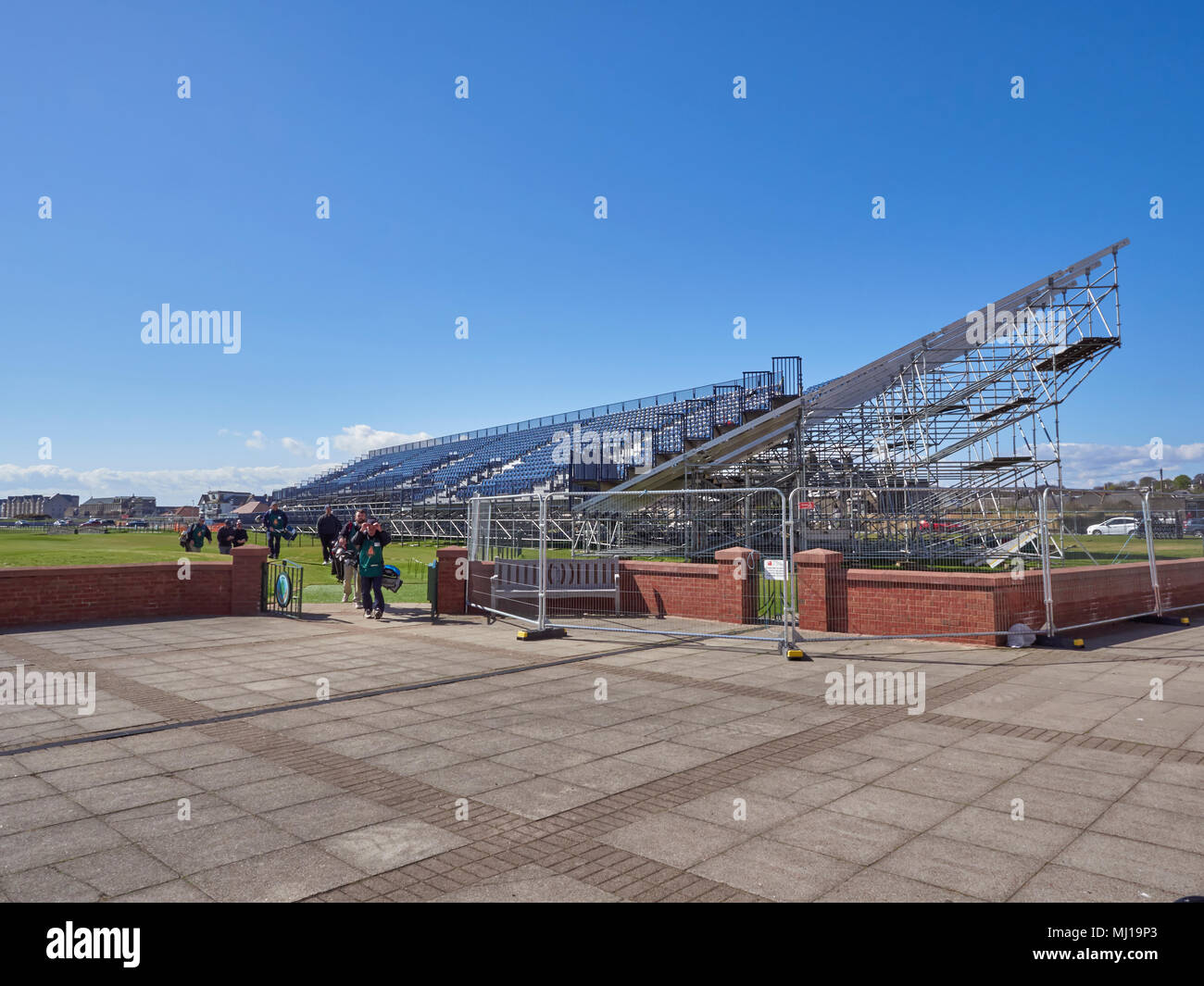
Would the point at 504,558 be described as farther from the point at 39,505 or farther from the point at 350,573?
the point at 39,505

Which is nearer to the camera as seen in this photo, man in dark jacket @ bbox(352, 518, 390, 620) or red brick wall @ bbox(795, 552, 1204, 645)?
red brick wall @ bbox(795, 552, 1204, 645)

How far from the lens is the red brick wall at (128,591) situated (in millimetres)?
13227

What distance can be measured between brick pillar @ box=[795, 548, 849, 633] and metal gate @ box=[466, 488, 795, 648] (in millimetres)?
872

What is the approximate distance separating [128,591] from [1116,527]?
17.5m

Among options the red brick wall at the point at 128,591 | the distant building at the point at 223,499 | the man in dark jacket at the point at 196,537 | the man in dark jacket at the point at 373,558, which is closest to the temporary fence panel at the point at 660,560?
the man in dark jacket at the point at 373,558

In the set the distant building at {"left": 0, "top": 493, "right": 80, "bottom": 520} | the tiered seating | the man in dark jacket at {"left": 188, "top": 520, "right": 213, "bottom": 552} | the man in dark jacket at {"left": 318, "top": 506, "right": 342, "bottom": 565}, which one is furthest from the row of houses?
the man in dark jacket at {"left": 318, "top": 506, "right": 342, "bottom": 565}

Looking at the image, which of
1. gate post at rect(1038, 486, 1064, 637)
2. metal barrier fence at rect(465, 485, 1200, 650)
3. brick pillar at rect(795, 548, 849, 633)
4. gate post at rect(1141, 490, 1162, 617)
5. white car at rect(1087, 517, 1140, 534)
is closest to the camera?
gate post at rect(1038, 486, 1064, 637)

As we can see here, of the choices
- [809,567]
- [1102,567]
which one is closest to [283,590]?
[809,567]

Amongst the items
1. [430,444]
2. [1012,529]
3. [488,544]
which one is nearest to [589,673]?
[488,544]

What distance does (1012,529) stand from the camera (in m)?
15.5

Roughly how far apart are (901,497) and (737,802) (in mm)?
12149

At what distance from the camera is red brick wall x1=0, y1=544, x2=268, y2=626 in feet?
43.4

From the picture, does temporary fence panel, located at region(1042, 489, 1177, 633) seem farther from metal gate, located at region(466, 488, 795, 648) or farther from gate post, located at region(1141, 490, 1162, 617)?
metal gate, located at region(466, 488, 795, 648)
